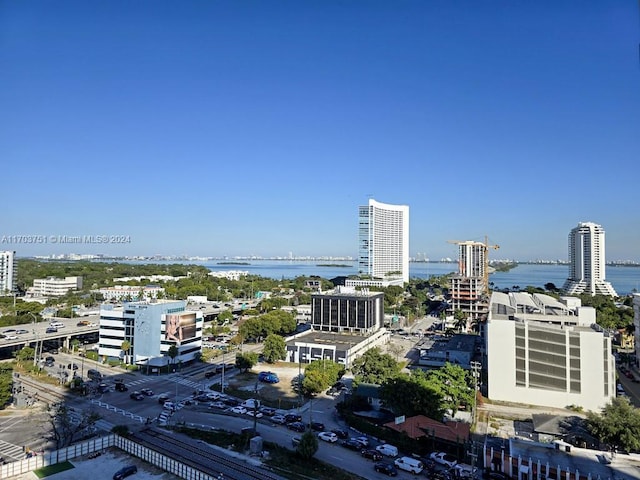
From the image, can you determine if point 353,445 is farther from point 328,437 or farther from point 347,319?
point 347,319

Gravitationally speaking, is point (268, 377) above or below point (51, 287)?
below

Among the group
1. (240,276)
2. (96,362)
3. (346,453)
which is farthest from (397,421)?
(240,276)

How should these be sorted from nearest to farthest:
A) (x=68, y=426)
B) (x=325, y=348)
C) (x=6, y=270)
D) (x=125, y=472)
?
(x=125, y=472) → (x=68, y=426) → (x=325, y=348) → (x=6, y=270)

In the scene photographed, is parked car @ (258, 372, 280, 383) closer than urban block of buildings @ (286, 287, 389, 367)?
Yes

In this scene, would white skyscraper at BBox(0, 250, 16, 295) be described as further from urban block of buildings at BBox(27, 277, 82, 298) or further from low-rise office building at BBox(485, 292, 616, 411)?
low-rise office building at BBox(485, 292, 616, 411)

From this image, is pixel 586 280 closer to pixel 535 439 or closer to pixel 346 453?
pixel 535 439

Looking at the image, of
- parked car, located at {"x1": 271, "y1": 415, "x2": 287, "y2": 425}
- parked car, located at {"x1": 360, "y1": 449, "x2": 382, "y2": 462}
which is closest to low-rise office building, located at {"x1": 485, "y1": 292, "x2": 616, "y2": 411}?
parked car, located at {"x1": 360, "y1": 449, "x2": 382, "y2": 462}

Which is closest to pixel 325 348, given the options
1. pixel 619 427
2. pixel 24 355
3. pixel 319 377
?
pixel 319 377

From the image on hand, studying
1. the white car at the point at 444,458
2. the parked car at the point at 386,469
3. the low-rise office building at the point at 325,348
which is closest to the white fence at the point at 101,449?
the parked car at the point at 386,469
